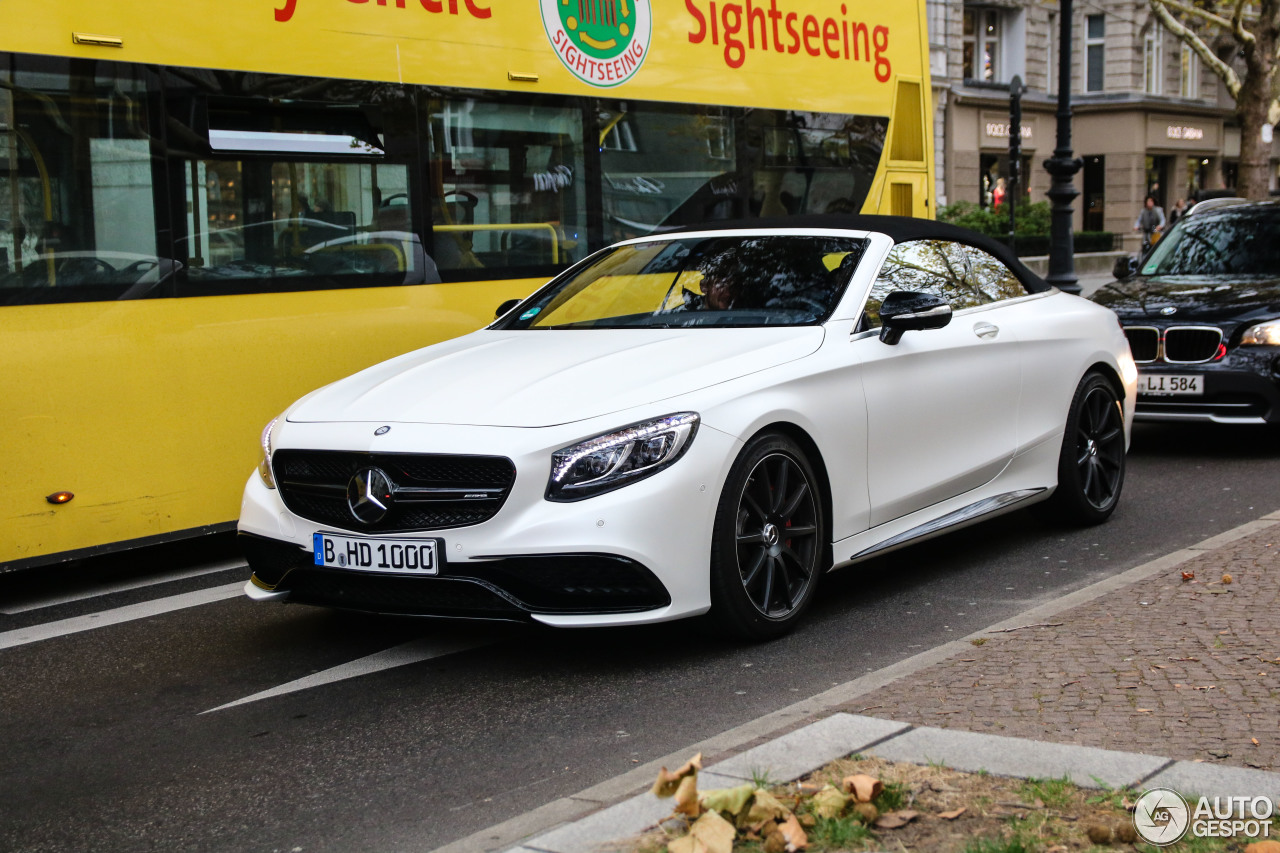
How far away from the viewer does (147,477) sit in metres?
6.94

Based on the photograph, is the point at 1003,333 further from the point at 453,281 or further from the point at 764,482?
the point at 453,281

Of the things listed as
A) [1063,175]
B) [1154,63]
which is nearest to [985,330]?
[1063,175]

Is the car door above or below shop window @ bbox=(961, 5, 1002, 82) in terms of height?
below

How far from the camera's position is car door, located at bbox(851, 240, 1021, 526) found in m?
6.00

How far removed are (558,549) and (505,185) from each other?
4.11m

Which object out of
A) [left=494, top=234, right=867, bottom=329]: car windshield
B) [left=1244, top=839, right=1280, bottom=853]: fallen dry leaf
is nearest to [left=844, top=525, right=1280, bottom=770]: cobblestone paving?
[left=1244, top=839, right=1280, bottom=853]: fallen dry leaf

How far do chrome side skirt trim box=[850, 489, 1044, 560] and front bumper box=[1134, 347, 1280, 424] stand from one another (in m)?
3.35

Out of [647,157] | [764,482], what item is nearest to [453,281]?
[647,157]

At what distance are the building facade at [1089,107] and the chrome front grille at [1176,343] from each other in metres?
31.6

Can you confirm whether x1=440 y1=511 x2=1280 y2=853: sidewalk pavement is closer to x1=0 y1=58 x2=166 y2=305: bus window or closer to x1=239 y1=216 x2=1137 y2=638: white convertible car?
x1=239 y1=216 x2=1137 y2=638: white convertible car

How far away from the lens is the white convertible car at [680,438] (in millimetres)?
4949

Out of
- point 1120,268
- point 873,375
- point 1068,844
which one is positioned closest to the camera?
point 1068,844

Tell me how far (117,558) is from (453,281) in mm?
2281

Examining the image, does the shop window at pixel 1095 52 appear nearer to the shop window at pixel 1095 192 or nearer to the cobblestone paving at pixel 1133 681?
the shop window at pixel 1095 192
